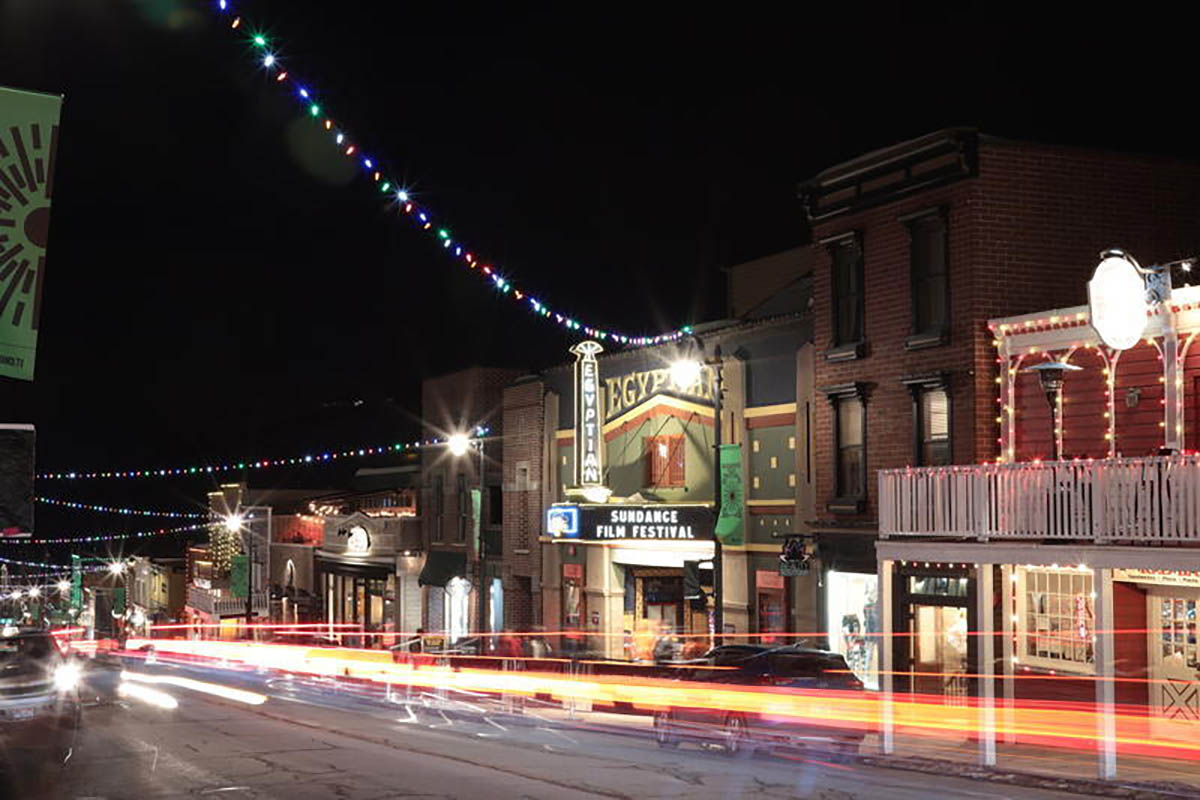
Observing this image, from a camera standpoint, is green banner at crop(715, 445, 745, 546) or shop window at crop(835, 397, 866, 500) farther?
green banner at crop(715, 445, 745, 546)

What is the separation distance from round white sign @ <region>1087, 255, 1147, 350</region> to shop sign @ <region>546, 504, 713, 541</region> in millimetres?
12292

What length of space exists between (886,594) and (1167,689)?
14.0 ft

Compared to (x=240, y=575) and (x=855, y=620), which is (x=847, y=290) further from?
(x=240, y=575)

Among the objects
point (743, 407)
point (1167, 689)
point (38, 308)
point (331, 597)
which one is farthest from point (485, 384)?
point (38, 308)

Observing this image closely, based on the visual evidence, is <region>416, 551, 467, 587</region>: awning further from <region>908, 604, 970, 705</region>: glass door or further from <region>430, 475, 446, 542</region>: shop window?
<region>908, 604, 970, 705</region>: glass door

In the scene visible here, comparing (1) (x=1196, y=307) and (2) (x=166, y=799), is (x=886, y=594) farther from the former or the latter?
(2) (x=166, y=799)

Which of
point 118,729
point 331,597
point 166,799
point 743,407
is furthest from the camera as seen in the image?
point 331,597

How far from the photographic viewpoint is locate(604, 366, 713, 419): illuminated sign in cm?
3003

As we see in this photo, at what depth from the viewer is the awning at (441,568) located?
41.8 m

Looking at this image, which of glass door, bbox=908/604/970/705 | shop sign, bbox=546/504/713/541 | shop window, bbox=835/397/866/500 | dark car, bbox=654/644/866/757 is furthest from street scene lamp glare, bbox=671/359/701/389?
dark car, bbox=654/644/866/757

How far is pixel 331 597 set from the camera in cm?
5475

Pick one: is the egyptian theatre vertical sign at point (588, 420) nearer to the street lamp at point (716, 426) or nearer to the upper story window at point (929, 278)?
the street lamp at point (716, 426)

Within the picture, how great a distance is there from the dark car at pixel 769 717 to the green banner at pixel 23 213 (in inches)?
473

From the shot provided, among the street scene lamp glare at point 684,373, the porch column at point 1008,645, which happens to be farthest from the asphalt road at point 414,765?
the street scene lamp glare at point 684,373
